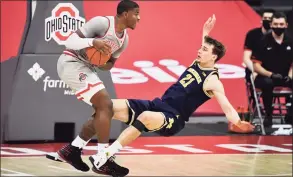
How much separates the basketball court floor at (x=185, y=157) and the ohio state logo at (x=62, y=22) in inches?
69.7

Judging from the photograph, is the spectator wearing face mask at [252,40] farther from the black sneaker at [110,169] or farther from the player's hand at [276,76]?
the black sneaker at [110,169]

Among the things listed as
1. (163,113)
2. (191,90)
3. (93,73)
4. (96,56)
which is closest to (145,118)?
(163,113)

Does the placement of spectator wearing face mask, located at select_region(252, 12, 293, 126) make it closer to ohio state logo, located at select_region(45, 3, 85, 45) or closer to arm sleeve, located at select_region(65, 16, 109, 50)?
ohio state logo, located at select_region(45, 3, 85, 45)

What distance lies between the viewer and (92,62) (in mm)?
8547

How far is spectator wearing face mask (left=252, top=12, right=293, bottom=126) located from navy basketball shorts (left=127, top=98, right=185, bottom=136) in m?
6.88

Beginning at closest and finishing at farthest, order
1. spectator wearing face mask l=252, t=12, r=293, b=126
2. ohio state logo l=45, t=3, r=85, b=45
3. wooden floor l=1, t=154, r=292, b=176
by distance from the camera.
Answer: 1. wooden floor l=1, t=154, r=292, b=176
2. ohio state logo l=45, t=3, r=85, b=45
3. spectator wearing face mask l=252, t=12, r=293, b=126

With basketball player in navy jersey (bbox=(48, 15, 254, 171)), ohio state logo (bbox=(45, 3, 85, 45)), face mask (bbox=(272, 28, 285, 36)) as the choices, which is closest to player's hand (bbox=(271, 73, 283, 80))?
face mask (bbox=(272, 28, 285, 36))

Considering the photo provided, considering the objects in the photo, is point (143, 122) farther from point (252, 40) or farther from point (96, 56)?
point (252, 40)

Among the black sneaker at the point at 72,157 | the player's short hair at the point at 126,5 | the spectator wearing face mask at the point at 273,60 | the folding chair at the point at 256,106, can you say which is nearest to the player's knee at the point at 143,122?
the black sneaker at the point at 72,157

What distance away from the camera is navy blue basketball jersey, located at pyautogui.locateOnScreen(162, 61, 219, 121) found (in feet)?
29.9

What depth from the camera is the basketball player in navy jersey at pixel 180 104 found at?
8.99m

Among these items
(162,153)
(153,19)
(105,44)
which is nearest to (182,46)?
(153,19)

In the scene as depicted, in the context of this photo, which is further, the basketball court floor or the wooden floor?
the basketball court floor

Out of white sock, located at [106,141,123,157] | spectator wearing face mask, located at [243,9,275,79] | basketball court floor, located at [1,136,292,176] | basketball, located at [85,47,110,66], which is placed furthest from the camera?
spectator wearing face mask, located at [243,9,275,79]
